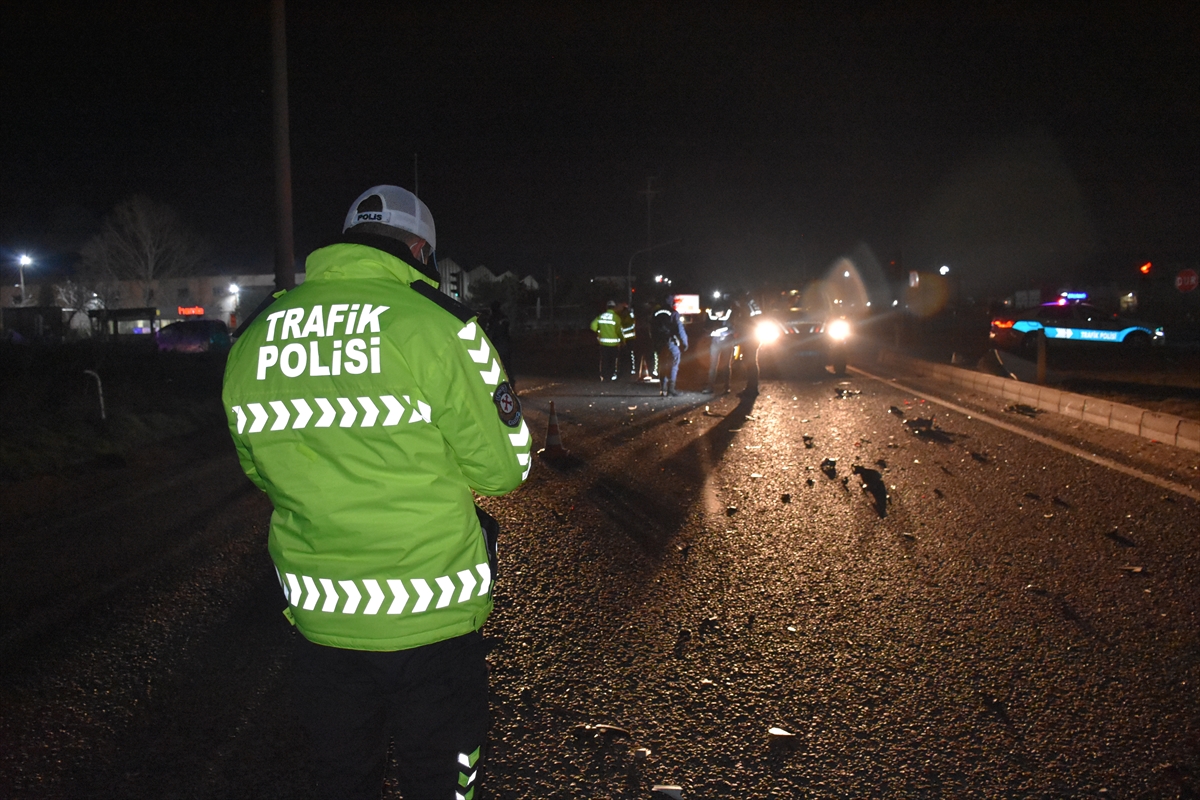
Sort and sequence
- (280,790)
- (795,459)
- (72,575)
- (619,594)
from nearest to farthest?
1. (280,790)
2. (619,594)
3. (72,575)
4. (795,459)

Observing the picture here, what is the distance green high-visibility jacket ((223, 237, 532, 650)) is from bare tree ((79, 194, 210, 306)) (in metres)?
66.2

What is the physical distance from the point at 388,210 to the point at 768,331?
1961 centimetres

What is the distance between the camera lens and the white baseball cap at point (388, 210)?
7.45ft

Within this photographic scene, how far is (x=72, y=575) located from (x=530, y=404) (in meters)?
9.65

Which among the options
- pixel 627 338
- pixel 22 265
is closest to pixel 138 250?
pixel 22 265

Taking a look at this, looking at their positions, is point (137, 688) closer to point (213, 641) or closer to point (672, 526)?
point (213, 641)

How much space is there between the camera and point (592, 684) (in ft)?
13.3

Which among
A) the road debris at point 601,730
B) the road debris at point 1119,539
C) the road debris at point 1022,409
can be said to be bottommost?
the road debris at point 601,730

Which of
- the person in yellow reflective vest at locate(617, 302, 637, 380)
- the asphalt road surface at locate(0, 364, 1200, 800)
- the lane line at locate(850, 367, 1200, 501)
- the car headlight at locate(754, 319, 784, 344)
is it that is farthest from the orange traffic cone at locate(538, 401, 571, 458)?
the car headlight at locate(754, 319, 784, 344)

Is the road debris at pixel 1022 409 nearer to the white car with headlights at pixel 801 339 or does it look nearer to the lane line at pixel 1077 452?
the lane line at pixel 1077 452

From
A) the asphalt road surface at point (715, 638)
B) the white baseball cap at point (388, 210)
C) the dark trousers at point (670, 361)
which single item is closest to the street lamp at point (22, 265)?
the dark trousers at point (670, 361)

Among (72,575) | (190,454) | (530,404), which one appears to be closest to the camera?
(72,575)

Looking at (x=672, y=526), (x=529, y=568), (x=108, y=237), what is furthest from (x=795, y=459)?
(x=108, y=237)

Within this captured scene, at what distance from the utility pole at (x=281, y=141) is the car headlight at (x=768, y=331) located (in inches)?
477
